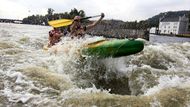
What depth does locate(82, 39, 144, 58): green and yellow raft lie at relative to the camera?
8.76m

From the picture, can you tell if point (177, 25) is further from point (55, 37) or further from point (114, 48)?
point (114, 48)

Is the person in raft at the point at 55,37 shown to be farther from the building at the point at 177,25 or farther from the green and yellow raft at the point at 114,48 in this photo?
the building at the point at 177,25

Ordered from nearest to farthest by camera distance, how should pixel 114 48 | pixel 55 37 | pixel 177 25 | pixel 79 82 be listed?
pixel 79 82 → pixel 114 48 → pixel 55 37 → pixel 177 25

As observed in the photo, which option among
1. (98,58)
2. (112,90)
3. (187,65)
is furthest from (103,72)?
(187,65)

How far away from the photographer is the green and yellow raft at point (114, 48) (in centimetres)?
876

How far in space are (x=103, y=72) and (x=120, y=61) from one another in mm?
674

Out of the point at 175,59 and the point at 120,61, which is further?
the point at 175,59

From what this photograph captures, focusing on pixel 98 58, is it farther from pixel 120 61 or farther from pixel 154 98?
pixel 154 98

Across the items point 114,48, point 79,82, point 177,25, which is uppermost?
point 114,48

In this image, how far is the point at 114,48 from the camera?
8797mm

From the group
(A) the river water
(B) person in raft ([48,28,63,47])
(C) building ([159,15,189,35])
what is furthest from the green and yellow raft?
(C) building ([159,15,189,35])

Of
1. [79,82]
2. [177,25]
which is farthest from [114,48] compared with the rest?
[177,25]

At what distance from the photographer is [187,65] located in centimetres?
1270

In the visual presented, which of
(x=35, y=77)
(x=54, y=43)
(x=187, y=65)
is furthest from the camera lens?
(x=187, y=65)
